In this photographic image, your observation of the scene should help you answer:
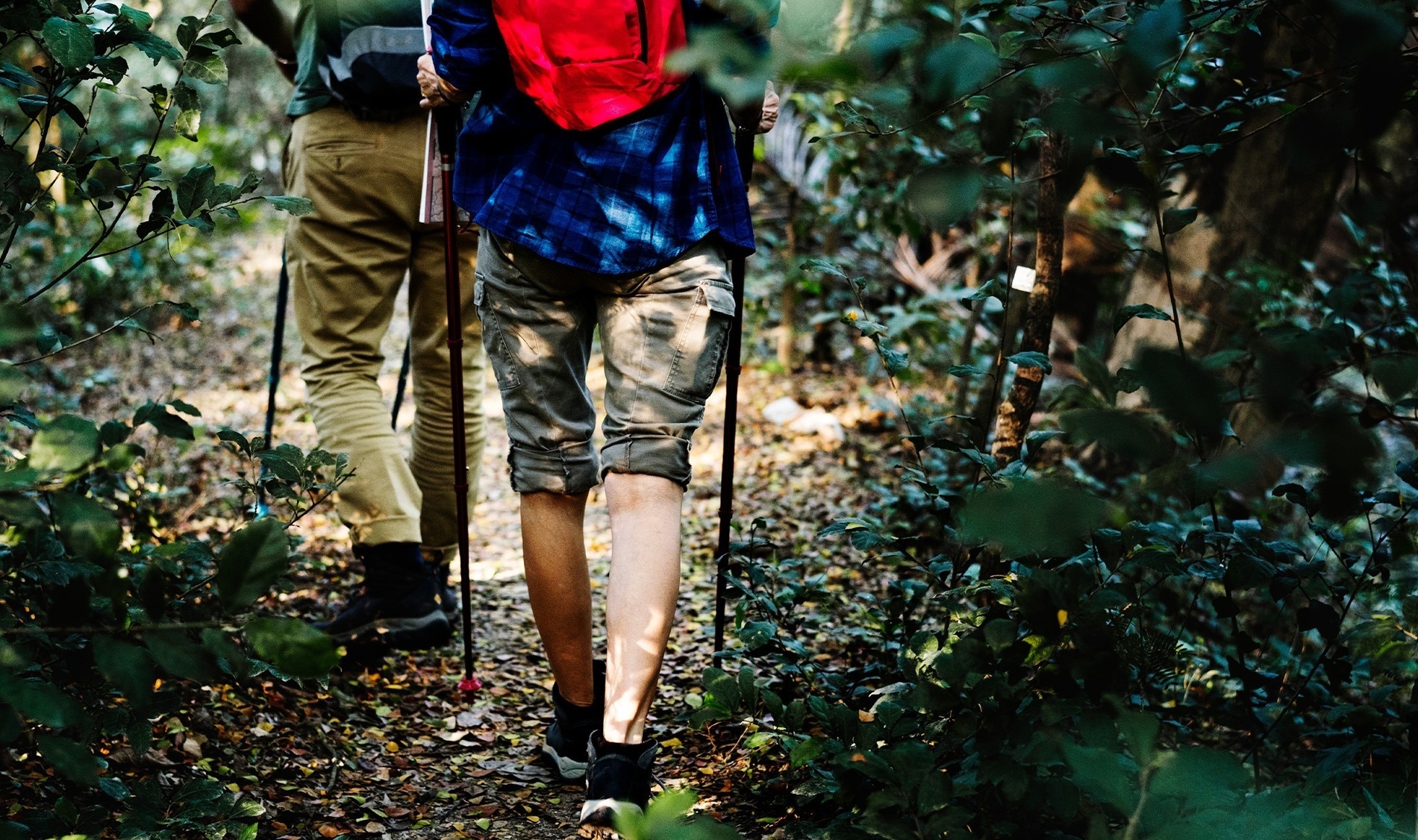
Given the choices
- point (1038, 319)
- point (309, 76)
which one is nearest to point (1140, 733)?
A: point (1038, 319)

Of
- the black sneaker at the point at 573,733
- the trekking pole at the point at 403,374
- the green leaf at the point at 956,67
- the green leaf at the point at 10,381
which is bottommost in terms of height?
the black sneaker at the point at 573,733

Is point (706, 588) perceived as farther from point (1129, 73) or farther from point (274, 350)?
Result: point (1129, 73)

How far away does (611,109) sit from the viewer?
79.0 inches

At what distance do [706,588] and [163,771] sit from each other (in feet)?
6.26

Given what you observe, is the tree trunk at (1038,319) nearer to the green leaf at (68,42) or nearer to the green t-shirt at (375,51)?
the green t-shirt at (375,51)

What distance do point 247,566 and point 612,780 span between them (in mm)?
1117

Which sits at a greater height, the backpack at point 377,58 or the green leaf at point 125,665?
the backpack at point 377,58

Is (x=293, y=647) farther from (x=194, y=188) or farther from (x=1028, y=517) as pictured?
(x=194, y=188)

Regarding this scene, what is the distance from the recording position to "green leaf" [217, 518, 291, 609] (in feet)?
3.54

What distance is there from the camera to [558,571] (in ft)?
7.46

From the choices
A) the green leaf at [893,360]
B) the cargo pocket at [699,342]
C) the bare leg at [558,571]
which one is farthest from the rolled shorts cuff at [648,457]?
the green leaf at [893,360]

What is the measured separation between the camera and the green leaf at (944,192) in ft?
3.05

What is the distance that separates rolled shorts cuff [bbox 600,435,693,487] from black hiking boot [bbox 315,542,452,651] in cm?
122

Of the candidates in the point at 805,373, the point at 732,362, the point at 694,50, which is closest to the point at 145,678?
the point at 694,50
